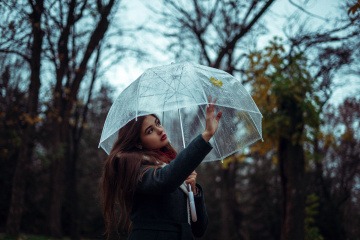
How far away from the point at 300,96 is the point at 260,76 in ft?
3.56

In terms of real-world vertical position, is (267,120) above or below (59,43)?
below

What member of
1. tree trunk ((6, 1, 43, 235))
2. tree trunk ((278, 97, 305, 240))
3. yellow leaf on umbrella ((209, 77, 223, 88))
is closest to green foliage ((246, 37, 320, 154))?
tree trunk ((278, 97, 305, 240))

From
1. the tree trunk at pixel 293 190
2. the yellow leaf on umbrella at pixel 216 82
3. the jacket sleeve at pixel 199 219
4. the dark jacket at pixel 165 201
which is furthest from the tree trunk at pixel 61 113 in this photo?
the dark jacket at pixel 165 201

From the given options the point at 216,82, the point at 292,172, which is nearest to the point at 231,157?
the point at 292,172

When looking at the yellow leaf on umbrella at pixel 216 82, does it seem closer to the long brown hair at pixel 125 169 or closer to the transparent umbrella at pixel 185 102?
the transparent umbrella at pixel 185 102

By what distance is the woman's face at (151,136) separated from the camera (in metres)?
2.88

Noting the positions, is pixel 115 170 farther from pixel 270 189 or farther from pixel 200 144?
pixel 270 189

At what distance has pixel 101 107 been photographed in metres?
22.3

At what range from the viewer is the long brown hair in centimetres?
262

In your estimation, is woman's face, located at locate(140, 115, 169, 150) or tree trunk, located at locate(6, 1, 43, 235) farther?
tree trunk, located at locate(6, 1, 43, 235)

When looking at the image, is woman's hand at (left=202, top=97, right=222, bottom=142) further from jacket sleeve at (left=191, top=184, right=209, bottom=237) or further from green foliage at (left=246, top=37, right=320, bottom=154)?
green foliage at (left=246, top=37, right=320, bottom=154)

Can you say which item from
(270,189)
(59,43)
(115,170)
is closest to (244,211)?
(270,189)

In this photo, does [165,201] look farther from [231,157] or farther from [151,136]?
[231,157]

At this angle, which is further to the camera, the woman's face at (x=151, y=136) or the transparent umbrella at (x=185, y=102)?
the transparent umbrella at (x=185, y=102)
